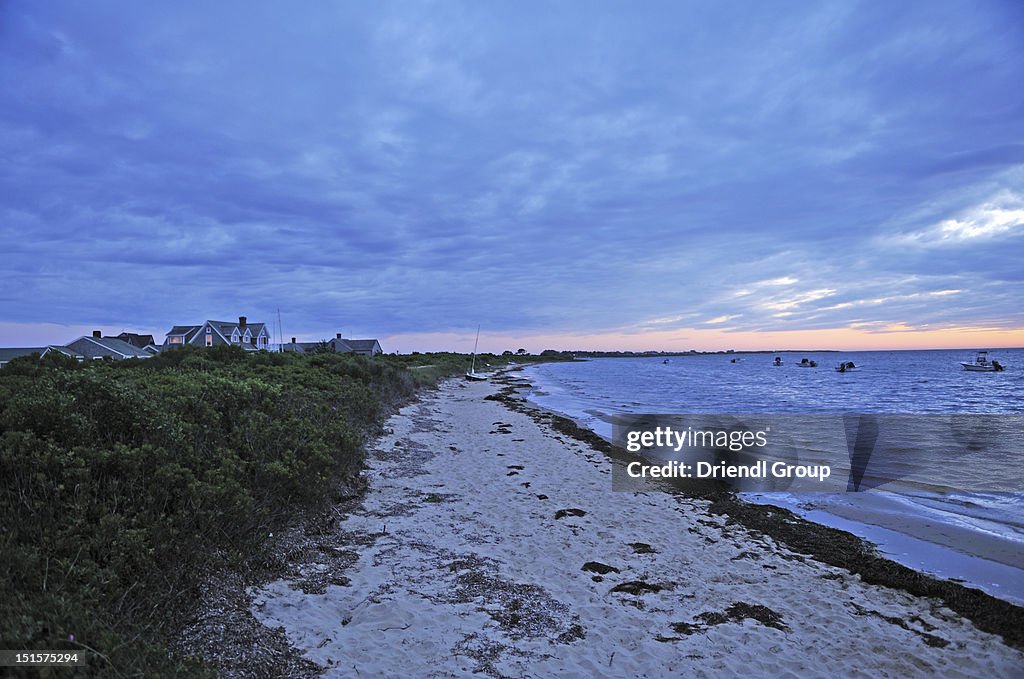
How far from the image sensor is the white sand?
474 centimetres

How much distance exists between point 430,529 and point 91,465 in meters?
4.34

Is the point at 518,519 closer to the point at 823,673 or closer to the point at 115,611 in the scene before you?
the point at 823,673

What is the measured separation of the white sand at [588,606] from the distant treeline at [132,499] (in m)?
0.96

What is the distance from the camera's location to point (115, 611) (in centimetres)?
400

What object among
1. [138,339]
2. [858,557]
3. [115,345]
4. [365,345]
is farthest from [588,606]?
[365,345]

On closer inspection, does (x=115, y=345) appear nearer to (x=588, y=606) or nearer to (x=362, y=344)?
(x=362, y=344)

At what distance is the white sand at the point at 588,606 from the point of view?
15.5ft

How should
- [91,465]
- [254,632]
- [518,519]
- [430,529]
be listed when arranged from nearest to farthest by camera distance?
1. [254,632]
2. [91,465]
3. [430,529]
4. [518,519]

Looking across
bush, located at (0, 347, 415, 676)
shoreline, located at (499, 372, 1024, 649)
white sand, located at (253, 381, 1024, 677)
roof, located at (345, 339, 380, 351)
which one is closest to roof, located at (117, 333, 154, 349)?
roof, located at (345, 339, 380, 351)

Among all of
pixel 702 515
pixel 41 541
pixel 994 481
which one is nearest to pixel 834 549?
pixel 702 515

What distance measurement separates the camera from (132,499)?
527 centimetres

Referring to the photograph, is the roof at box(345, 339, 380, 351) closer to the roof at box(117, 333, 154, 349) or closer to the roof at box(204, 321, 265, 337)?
the roof at box(204, 321, 265, 337)

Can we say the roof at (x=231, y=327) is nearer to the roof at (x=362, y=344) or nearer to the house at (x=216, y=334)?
the house at (x=216, y=334)

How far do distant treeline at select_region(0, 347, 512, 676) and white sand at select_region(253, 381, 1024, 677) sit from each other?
3.15ft
